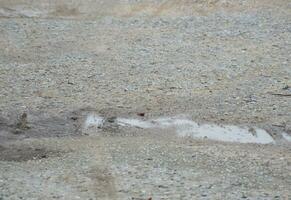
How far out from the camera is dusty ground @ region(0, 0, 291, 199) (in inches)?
263

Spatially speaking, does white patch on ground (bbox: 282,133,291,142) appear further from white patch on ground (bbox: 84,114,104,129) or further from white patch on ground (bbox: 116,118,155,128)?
white patch on ground (bbox: 84,114,104,129)

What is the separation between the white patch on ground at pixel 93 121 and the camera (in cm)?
870

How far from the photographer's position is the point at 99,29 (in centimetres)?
1367

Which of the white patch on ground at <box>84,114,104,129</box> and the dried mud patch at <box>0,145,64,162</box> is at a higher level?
the white patch on ground at <box>84,114,104,129</box>

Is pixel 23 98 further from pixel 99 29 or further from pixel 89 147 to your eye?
pixel 99 29

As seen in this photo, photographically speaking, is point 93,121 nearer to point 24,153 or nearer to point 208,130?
point 24,153

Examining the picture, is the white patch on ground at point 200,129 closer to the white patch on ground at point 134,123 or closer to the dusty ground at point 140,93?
the white patch on ground at point 134,123

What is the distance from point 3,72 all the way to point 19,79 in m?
0.51

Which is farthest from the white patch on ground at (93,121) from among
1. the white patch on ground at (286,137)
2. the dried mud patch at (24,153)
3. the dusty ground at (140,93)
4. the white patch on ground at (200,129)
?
the white patch on ground at (286,137)

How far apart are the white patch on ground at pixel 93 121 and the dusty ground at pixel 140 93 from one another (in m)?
0.19

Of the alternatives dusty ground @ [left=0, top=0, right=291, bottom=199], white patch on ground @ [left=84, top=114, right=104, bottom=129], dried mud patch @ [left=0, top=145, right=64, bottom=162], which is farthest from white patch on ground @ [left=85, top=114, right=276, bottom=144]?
dried mud patch @ [left=0, top=145, right=64, bottom=162]

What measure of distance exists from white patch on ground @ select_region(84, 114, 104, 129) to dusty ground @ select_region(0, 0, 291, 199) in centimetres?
19

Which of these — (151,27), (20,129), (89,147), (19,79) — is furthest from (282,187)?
(151,27)

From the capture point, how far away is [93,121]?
884 centimetres
